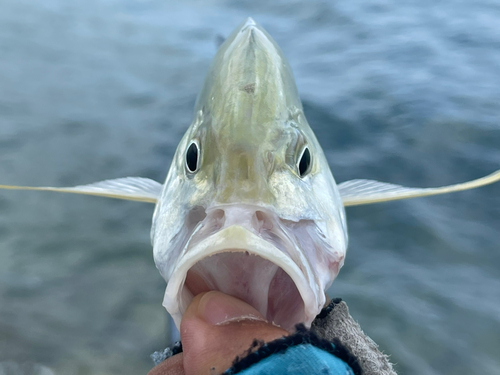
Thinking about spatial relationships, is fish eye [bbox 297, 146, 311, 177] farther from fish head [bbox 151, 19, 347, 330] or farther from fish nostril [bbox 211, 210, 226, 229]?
fish nostril [bbox 211, 210, 226, 229]

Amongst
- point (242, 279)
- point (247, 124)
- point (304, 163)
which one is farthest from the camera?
point (304, 163)

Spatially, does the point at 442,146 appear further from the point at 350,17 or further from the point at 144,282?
the point at 350,17

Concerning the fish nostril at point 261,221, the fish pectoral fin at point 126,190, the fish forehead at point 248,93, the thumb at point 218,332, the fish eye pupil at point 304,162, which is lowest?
the fish pectoral fin at point 126,190

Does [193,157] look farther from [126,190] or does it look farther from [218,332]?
[126,190]

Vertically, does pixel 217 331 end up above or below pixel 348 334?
above

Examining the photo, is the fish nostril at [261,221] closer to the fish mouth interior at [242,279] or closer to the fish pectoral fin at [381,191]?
the fish mouth interior at [242,279]

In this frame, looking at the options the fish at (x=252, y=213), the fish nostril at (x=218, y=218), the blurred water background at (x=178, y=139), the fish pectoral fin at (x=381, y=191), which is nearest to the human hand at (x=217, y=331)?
the fish at (x=252, y=213)

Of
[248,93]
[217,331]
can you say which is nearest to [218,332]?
[217,331]

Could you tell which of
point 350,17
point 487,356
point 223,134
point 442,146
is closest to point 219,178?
point 223,134
